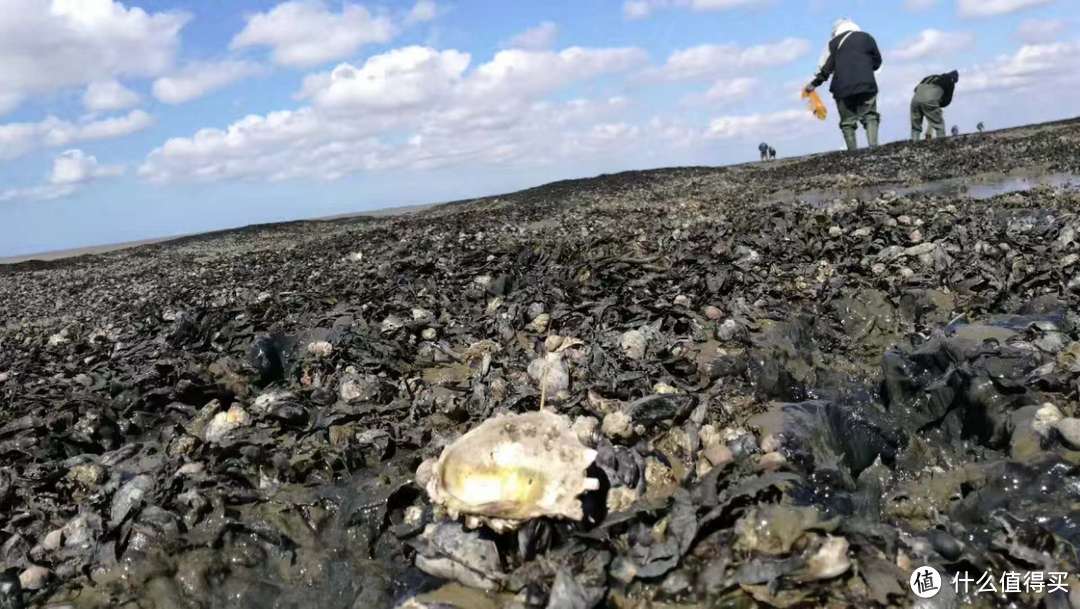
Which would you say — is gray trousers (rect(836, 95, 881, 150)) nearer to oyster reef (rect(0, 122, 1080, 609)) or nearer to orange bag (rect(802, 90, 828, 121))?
orange bag (rect(802, 90, 828, 121))

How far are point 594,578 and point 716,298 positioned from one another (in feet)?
11.1

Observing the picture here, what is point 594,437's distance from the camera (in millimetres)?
3229

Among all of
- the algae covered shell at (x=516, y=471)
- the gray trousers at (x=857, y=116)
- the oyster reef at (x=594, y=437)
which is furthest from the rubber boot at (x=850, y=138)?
the algae covered shell at (x=516, y=471)

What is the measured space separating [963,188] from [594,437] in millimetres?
11774

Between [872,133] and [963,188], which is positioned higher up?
[872,133]

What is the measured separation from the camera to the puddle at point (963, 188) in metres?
11.1

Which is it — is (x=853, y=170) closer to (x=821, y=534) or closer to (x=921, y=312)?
(x=921, y=312)

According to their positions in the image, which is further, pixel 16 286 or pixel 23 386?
pixel 16 286

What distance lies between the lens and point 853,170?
1723 centimetres

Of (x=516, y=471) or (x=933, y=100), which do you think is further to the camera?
(x=933, y=100)

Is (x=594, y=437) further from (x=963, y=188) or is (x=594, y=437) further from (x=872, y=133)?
(x=872, y=133)

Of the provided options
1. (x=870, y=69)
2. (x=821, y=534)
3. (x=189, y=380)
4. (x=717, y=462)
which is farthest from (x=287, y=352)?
(x=870, y=69)

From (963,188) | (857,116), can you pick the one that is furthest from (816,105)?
(963,188)

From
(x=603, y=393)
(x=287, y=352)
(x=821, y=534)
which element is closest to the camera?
(x=821, y=534)
